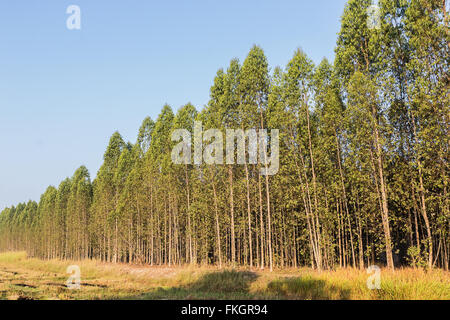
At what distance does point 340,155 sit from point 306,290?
551 inches

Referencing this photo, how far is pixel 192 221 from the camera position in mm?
33281

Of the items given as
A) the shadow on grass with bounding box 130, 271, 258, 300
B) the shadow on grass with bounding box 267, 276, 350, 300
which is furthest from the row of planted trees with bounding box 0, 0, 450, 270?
the shadow on grass with bounding box 267, 276, 350, 300

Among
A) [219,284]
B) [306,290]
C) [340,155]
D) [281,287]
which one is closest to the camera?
[306,290]

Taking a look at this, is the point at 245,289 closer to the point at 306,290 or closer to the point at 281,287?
the point at 281,287

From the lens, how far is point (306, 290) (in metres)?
13.5

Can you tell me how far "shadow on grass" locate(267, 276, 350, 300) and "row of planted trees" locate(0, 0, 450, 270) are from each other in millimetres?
5899

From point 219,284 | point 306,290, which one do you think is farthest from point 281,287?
point 219,284

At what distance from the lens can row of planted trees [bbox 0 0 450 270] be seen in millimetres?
17469

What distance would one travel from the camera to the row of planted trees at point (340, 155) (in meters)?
17.5

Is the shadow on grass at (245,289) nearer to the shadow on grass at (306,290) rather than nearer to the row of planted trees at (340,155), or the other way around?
the shadow on grass at (306,290)

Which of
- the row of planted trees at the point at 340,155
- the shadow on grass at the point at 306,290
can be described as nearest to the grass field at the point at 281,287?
the shadow on grass at the point at 306,290

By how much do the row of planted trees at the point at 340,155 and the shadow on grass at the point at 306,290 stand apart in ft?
19.4

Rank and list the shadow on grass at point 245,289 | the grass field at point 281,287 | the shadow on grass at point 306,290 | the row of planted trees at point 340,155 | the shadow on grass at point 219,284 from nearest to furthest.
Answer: the grass field at point 281,287
the shadow on grass at point 306,290
the shadow on grass at point 245,289
the shadow on grass at point 219,284
the row of planted trees at point 340,155

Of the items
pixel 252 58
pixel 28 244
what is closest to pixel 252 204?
pixel 252 58
